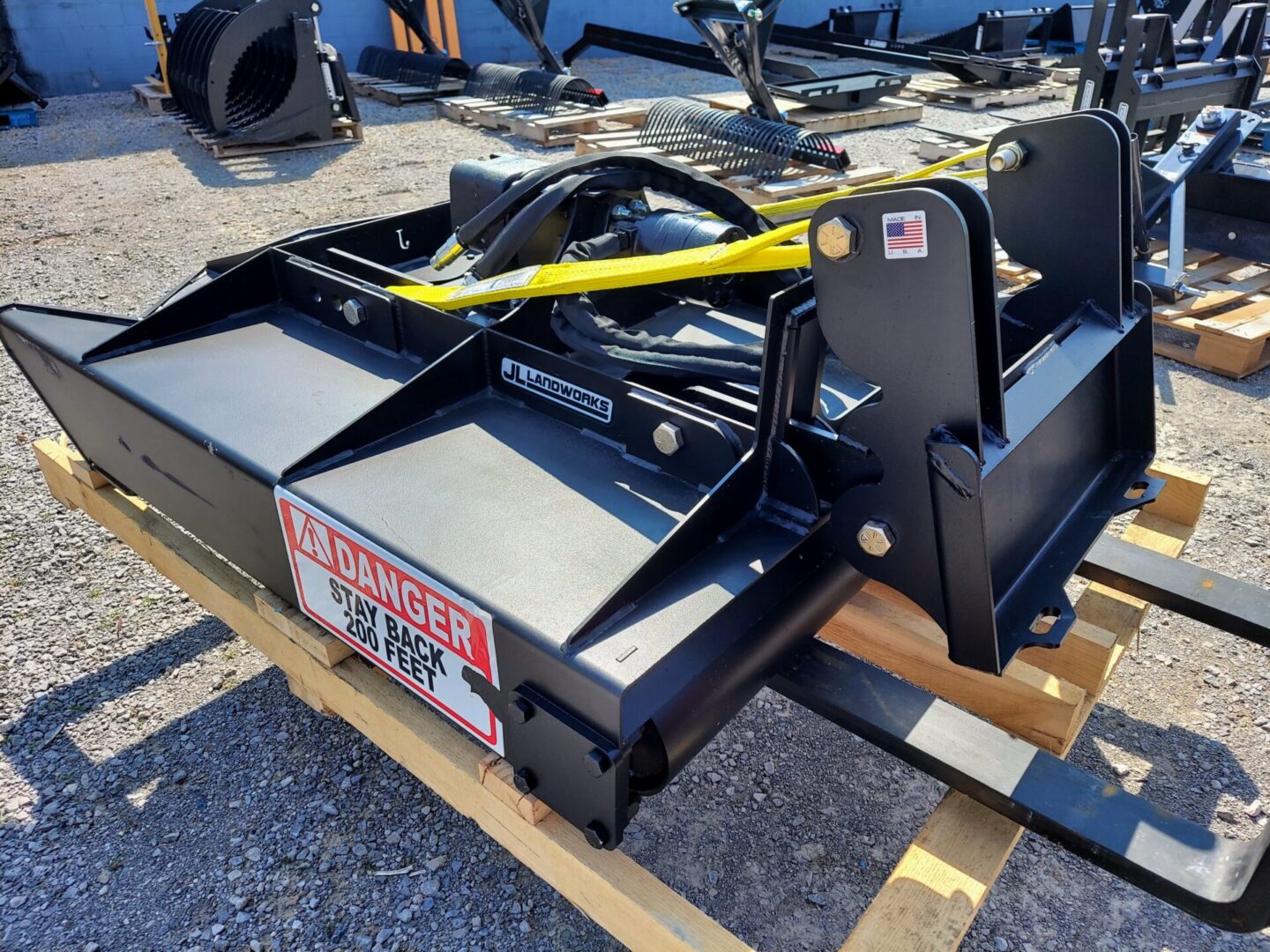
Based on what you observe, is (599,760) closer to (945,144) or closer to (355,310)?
(355,310)

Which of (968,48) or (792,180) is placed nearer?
(792,180)

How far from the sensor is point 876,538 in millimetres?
1406

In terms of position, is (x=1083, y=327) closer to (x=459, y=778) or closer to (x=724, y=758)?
(x=724, y=758)

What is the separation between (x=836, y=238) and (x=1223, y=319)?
3476mm

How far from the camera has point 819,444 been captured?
4.80 feet

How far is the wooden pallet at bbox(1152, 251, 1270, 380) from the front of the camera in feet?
12.4

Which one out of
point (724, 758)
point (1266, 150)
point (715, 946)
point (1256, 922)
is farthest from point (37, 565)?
point (1266, 150)

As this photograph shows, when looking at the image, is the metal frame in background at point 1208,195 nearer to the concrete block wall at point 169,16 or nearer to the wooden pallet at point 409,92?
the wooden pallet at point 409,92

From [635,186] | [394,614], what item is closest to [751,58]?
[635,186]

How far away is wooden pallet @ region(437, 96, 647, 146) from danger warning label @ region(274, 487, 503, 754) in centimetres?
608

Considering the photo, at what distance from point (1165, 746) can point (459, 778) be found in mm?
1638

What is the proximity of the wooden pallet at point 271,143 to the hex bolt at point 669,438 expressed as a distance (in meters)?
6.58

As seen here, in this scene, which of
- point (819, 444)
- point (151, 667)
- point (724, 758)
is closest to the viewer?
point (819, 444)

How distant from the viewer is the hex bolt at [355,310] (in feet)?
6.69
